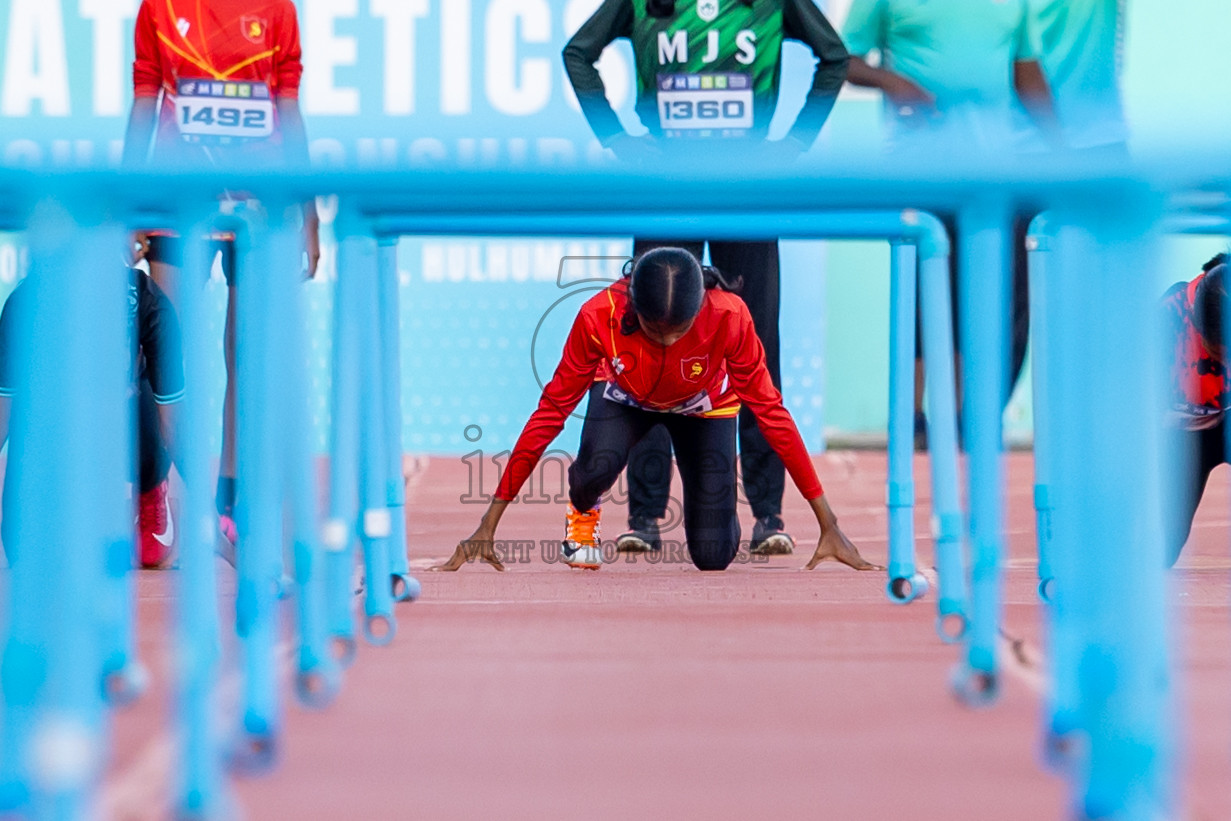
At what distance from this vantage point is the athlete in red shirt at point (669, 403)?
2.13 meters

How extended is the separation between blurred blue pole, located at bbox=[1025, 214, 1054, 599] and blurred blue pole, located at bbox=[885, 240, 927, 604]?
0.56ft

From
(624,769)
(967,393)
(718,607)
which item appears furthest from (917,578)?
(624,769)

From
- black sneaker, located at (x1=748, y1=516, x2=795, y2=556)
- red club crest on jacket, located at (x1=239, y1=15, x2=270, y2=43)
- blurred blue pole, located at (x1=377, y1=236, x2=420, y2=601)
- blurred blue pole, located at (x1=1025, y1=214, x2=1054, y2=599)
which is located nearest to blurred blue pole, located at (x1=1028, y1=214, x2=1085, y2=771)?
blurred blue pole, located at (x1=1025, y1=214, x2=1054, y2=599)

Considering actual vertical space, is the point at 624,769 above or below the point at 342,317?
below

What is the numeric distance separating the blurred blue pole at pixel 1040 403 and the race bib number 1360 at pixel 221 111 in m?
1.26

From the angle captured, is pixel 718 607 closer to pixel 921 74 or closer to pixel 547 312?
pixel 921 74

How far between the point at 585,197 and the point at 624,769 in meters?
0.53

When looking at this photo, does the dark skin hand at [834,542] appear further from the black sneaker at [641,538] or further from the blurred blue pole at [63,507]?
the blurred blue pole at [63,507]

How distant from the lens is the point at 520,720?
1.32 m

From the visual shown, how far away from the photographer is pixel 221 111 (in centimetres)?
220

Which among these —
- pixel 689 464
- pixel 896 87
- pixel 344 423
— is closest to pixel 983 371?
pixel 344 423

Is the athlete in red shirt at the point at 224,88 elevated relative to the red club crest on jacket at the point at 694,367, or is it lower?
elevated

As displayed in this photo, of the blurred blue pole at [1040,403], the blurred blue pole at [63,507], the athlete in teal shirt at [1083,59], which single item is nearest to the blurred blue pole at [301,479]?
the blurred blue pole at [63,507]

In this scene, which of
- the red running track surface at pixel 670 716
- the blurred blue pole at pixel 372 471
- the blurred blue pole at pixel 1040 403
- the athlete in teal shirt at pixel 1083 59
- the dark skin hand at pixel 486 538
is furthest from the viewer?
the athlete in teal shirt at pixel 1083 59
